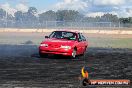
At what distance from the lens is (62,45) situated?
18.3 meters

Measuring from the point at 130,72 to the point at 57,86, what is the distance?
417 centimetres

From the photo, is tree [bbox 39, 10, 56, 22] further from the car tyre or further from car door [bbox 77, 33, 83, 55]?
the car tyre

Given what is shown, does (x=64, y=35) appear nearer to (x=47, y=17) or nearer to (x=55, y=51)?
(x=55, y=51)

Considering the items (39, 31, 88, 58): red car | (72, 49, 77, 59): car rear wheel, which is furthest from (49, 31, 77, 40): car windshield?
(72, 49, 77, 59): car rear wheel

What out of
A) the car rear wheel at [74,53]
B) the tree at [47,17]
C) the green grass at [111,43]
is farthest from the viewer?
the tree at [47,17]

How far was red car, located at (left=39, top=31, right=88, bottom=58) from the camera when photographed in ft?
59.8

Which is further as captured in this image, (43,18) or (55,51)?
(43,18)

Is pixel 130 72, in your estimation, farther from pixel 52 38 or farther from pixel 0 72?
pixel 52 38

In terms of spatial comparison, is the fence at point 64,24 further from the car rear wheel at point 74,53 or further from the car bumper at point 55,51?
the car bumper at point 55,51

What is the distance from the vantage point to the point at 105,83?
5508 millimetres

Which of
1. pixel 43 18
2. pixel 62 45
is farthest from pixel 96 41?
pixel 43 18

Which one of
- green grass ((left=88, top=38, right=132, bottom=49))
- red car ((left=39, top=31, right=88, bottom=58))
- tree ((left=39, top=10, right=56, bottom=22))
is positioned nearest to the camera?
red car ((left=39, top=31, right=88, bottom=58))

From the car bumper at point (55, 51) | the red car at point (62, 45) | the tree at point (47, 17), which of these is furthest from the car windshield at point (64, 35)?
the tree at point (47, 17)

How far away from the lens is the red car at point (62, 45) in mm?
18234
